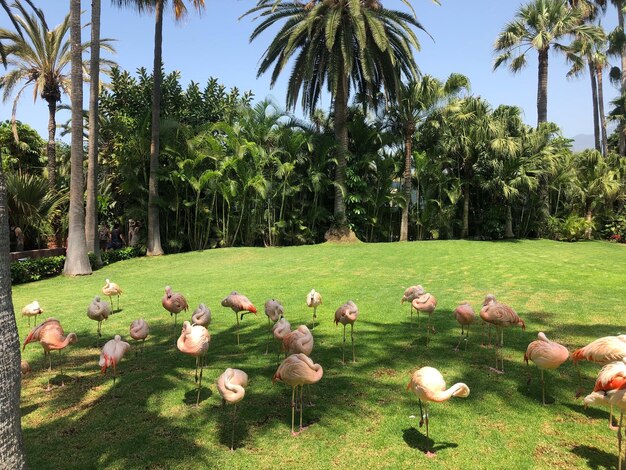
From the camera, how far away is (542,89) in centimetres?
2292

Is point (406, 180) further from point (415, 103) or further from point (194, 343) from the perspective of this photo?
point (194, 343)

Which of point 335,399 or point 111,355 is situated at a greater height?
point 111,355

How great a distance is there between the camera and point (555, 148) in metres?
21.3

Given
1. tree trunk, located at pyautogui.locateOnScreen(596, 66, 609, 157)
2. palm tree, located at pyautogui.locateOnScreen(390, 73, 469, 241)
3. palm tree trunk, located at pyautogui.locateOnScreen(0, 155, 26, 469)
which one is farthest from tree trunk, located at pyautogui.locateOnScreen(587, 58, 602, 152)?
palm tree trunk, located at pyautogui.locateOnScreen(0, 155, 26, 469)

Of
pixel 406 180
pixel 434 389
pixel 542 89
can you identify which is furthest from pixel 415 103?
pixel 434 389

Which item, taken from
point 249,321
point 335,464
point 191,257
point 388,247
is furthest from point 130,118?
point 335,464

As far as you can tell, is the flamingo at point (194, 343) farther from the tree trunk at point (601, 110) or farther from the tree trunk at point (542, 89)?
the tree trunk at point (601, 110)

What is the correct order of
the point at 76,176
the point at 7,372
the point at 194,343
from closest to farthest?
the point at 7,372 < the point at 194,343 < the point at 76,176

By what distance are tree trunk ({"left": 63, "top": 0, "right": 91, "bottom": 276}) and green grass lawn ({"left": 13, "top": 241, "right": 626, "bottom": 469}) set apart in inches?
148

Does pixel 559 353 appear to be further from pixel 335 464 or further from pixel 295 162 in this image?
pixel 295 162

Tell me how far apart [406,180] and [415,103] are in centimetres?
370

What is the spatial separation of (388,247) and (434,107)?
7.88 meters

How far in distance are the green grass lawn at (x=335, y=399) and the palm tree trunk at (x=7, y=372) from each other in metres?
1.12

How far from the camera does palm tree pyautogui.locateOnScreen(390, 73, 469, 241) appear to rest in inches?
800
